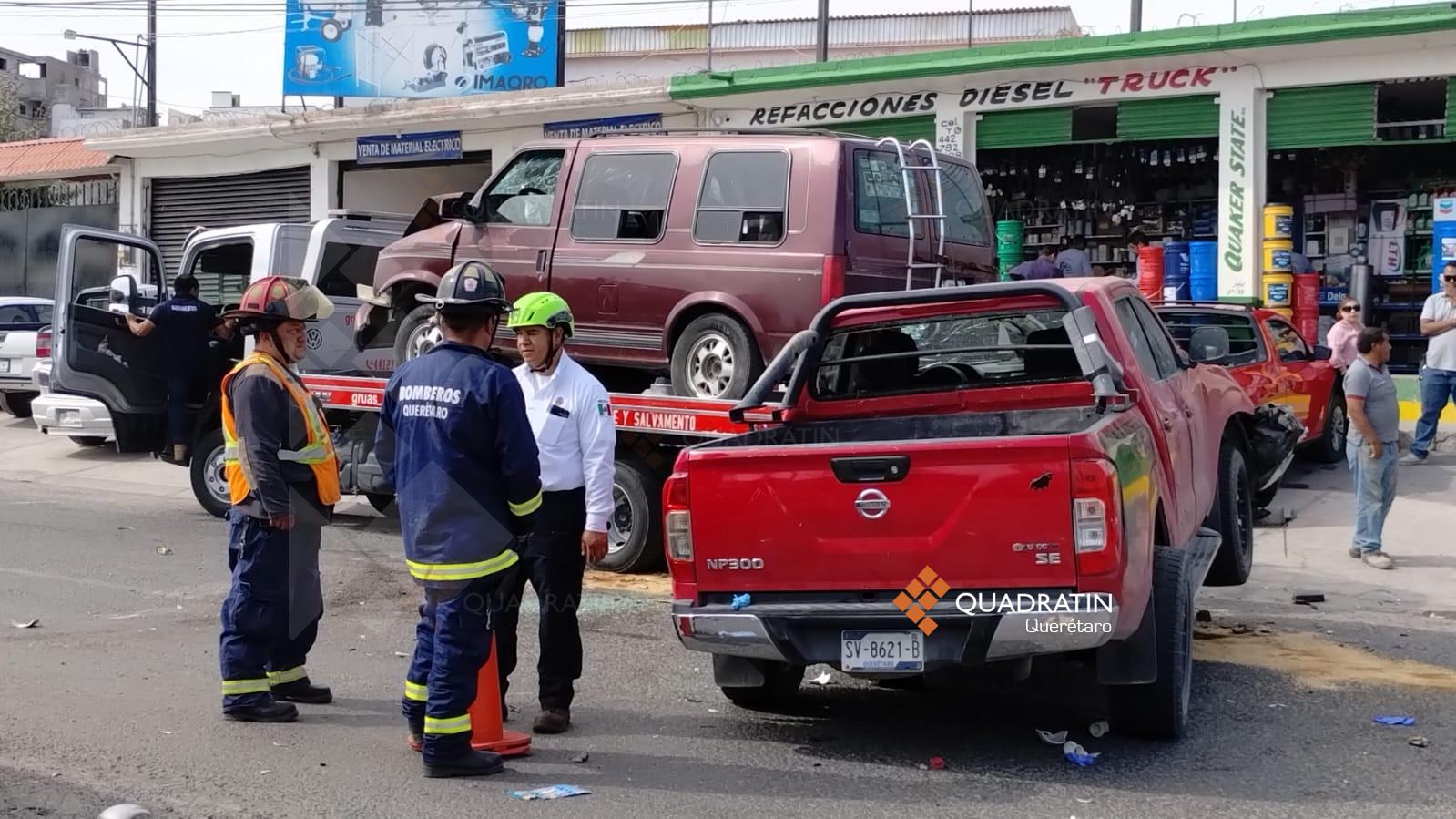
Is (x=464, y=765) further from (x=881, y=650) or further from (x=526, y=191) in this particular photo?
(x=526, y=191)

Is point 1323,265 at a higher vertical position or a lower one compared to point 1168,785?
higher

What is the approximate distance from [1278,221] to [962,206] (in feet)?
21.7

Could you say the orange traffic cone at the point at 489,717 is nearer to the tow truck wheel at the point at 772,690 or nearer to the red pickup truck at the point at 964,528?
the red pickup truck at the point at 964,528

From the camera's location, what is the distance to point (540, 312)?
243 inches

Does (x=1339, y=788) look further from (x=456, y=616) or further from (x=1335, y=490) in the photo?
(x=1335, y=490)

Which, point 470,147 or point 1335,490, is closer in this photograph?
point 1335,490

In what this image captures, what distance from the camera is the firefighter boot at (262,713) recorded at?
6.28 m

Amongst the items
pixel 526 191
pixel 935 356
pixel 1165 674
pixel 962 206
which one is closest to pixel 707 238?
pixel 526 191

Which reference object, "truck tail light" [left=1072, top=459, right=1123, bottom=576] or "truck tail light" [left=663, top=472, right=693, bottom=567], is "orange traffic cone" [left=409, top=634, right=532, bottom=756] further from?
"truck tail light" [left=1072, top=459, right=1123, bottom=576]

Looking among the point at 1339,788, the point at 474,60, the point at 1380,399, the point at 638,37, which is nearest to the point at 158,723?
the point at 1339,788

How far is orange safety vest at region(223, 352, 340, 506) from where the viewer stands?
21.1ft

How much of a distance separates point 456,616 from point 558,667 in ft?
2.87

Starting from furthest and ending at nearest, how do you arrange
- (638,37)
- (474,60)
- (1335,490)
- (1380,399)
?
(638,37)
(474,60)
(1335,490)
(1380,399)

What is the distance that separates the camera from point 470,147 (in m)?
21.6
